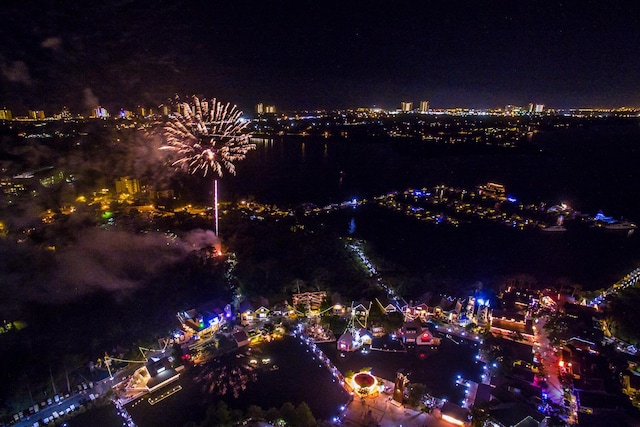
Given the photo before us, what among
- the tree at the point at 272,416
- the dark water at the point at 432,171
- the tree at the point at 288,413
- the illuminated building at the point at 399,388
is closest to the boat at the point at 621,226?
the dark water at the point at 432,171

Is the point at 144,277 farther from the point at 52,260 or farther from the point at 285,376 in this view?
the point at 285,376

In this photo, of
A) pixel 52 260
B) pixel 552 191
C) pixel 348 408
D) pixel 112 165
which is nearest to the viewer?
pixel 348 408

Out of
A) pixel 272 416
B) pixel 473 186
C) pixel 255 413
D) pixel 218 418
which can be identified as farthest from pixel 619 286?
pixel 473 186

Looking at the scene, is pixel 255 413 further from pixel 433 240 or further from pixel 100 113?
pixel 433 240

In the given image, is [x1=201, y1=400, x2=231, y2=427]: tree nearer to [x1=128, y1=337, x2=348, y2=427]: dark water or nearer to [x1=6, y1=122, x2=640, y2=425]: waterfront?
[x1=128, y1=337, x2=348, y2=427]: dark water

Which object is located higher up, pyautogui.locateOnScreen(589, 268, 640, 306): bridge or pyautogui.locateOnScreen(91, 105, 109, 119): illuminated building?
pyautogui.locateOnScreen(91, 105, 109, 119): illuminated building

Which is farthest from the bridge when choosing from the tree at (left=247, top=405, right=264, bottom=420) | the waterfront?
the tree at (left=247, top=405, right=264, bottom=420)

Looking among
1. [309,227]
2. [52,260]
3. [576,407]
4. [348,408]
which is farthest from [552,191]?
[52,260]
